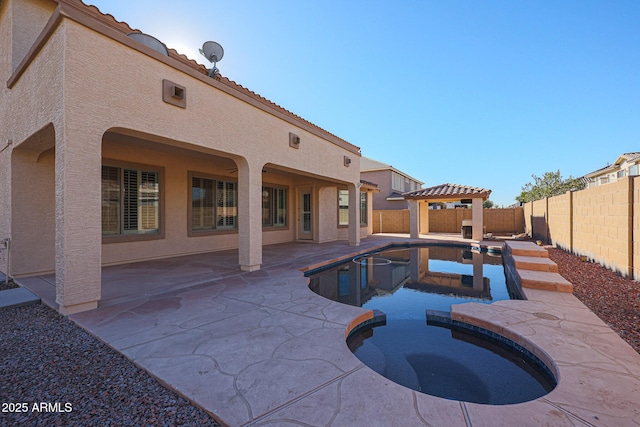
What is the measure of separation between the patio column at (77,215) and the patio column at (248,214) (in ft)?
10.1

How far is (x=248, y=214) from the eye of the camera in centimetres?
690

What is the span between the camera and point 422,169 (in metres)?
47.1

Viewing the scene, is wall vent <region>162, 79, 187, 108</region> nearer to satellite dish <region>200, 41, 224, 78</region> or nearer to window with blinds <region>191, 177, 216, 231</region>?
satellite dish <region>200, 41, 224, 78</region>

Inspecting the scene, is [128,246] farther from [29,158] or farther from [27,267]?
[29,158]

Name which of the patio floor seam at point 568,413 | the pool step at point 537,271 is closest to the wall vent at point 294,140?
the pool step at point 537,271

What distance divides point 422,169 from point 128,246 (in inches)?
1815

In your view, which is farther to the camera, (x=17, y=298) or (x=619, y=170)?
(x=619, y=170)

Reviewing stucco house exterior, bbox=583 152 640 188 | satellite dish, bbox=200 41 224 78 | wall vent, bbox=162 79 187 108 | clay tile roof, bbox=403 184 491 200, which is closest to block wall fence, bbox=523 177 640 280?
clay tile roof, bbox=403 184 491 200

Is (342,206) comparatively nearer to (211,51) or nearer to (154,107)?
(211,51)

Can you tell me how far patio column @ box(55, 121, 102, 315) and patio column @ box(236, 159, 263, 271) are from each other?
3.09m

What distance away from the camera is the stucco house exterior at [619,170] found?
2135cm

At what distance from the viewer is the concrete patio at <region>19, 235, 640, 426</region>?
80.5 inches

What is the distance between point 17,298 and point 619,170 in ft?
122

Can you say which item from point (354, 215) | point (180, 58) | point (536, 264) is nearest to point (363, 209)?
point (354, 215)
